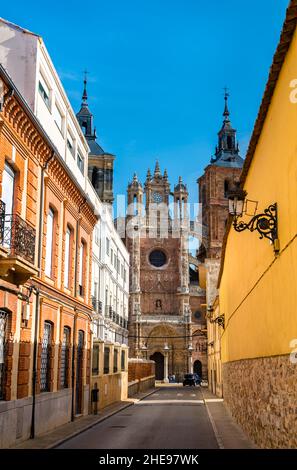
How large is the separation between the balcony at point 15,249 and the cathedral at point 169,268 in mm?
53576

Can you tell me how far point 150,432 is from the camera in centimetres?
1825

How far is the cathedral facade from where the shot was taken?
226 feet

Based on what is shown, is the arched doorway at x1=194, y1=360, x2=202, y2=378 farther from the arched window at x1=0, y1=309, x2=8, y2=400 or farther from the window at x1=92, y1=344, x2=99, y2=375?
the arched window at x1=0, y1=309, x2=8, y2=400

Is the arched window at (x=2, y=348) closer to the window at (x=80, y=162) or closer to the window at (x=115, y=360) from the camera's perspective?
the window at (x=80, y=162)

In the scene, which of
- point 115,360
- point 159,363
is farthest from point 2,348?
point 159,363

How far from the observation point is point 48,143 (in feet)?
52.8

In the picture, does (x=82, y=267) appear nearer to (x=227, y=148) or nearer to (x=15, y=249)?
(x=15, y=249)

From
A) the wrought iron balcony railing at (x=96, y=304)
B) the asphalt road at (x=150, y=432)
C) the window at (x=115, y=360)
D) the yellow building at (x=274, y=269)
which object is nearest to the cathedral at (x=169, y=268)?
the wrought iron balcony railing at (x=96, y=304)

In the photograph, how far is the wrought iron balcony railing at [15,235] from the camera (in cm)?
1230

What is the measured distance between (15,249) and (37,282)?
129 inches

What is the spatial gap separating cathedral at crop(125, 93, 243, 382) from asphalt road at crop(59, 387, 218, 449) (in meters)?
42.0

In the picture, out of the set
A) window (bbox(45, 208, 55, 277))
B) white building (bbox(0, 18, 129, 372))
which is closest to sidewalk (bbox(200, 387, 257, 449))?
window (bbox(45, 208, 55, 277))

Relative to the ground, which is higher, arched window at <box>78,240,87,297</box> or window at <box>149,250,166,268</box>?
window at <box>149,250,166,268</box>

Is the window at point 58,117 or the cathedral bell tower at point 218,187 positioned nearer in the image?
the window at point 58,117
